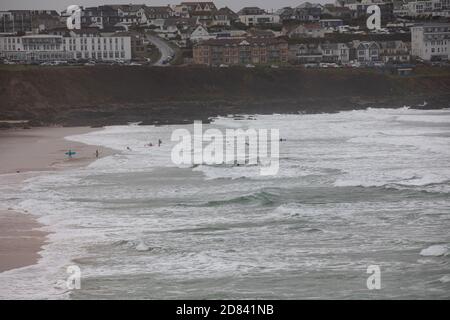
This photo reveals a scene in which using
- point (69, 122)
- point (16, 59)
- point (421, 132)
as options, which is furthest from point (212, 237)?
point (16, 59)

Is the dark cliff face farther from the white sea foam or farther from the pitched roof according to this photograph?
the white sea foam

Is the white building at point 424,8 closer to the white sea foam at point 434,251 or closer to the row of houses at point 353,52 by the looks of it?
→ the row of houses at point 353,52

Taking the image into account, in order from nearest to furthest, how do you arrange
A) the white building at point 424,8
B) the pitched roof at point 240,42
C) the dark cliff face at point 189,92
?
the dark cliff face at point 189,92
the pitched roof at point 240,42
the white building at point 424,8

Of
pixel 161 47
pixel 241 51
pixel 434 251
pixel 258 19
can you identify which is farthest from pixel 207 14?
pixel 434 251

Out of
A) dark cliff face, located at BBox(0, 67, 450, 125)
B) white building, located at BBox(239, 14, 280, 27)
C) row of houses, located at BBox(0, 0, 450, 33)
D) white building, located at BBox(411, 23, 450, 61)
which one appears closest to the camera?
dark cliff face, located at BBox(0, 67, 450, 125)

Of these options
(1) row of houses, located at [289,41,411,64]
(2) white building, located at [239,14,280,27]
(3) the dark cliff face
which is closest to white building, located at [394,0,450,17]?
(2) white building, located at [239,14,280,27]

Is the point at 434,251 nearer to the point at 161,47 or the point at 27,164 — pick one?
the point at 27,164

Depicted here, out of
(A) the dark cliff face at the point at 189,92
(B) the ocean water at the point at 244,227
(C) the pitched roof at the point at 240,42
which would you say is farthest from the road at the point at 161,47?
(B) the ocean water at the point at 244,227
